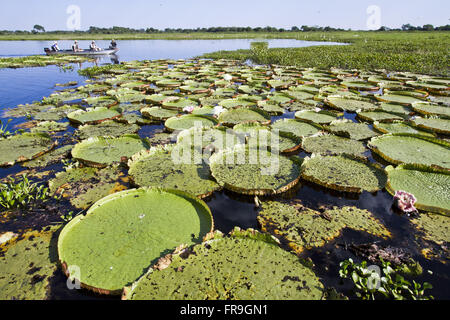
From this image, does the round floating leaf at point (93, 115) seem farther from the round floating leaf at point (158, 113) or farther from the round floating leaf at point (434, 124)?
the round floating leaf at point (434, 124)

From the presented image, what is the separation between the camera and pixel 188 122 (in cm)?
697

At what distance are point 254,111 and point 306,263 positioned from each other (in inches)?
238

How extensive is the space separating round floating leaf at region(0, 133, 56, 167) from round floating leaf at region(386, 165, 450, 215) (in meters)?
→ 6.91

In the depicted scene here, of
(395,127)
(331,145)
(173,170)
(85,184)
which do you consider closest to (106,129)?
(85,184)

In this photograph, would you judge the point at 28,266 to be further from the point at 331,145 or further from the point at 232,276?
the point at 331,145

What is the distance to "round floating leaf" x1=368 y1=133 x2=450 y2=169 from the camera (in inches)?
177

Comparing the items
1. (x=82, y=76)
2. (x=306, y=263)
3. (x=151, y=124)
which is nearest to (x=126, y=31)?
(x=82, y=76)

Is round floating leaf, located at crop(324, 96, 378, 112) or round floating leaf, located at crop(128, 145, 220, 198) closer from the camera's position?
round floating leaf, located at crop(128, 145, 220, 198)

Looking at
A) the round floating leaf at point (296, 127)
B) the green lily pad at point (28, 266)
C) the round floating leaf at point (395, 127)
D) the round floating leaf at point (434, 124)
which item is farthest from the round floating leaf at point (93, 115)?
the round floating leaf at point (434, 124)

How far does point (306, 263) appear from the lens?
2488 mm

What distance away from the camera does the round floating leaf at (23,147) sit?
15.9 ft

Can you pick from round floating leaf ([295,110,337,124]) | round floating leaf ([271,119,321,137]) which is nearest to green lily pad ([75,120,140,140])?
round floating leaf ([271,119,321,137])

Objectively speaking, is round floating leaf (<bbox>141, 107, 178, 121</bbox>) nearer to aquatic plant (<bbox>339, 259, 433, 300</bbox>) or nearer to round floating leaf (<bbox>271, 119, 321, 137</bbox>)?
round floating leaf (<bbox>271, 119, 321, 137</bbox>)
